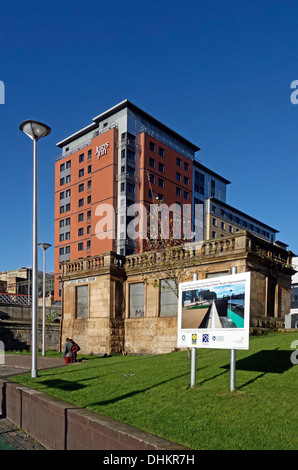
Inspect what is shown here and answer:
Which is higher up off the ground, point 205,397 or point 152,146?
point 152,146

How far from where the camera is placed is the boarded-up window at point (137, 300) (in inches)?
921

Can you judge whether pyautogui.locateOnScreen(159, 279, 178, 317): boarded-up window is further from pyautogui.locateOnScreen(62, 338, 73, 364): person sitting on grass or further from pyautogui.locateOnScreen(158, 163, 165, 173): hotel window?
pyautogui.locateOnScreen(158, 163, 165, 173): hotel window

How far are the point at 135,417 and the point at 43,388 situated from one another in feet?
16.3

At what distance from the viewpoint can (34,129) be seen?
46.5 ft

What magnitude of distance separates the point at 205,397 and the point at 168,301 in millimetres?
13267

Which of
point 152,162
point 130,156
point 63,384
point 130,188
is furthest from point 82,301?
point 152,162

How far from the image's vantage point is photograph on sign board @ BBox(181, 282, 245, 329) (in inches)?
356

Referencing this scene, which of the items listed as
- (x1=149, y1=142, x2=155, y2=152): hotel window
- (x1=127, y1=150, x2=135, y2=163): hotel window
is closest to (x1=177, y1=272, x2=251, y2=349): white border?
(x1=127, y1=150, x2=135, y2=163): hotel window

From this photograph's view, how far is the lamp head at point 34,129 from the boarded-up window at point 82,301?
1286 centimetres

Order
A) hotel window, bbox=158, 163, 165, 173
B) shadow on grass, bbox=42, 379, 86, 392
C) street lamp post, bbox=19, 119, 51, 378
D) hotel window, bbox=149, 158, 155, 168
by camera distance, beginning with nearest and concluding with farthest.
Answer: shadow on grass, bbox=42, 379, 86, 392 → street lamp post, bbox=19, 119, 51, 378 → hotel window, bbox=149, 158, 155, 168 → hotel window, bbox=158, 163, 165, 173

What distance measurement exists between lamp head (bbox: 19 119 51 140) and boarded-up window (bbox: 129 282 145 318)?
11.6m

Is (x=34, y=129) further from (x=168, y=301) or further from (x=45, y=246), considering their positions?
(x=45, y=246)

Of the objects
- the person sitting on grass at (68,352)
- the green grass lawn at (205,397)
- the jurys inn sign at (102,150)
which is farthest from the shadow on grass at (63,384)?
the jurys inn sign at (102,150)

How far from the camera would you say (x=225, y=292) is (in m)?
9.37
